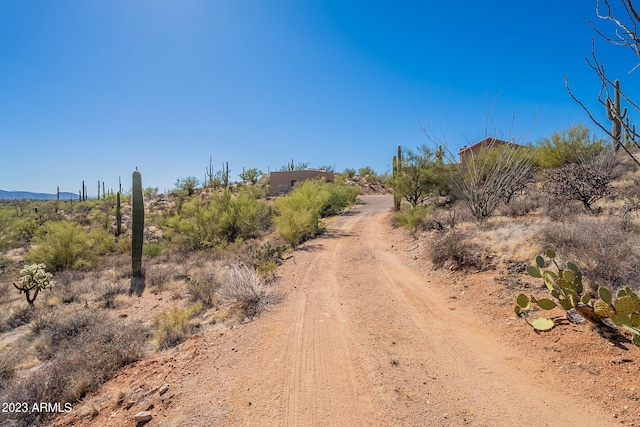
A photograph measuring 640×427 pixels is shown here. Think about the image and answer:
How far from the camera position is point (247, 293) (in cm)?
610

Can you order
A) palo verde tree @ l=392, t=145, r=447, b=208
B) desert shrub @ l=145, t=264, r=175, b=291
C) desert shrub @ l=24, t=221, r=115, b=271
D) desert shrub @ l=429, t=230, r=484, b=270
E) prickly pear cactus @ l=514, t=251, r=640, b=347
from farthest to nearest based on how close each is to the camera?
palo verde tree @ l=392, t=145, r=447, b=208, desert shrub @ l=24, t=221, r=115, b=271, desert shrub @ l=145, t=264, r=175, b=291, desert shrub @ l=429, t=230, r=484, b=270, prickly pear cactus @ l=514, t=251, r=640, b=347

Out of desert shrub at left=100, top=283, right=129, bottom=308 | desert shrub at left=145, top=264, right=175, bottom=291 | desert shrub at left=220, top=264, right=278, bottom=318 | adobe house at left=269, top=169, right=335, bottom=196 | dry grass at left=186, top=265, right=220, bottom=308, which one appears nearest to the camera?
desert shrub at left=220, top=264, right=278, bottom=318

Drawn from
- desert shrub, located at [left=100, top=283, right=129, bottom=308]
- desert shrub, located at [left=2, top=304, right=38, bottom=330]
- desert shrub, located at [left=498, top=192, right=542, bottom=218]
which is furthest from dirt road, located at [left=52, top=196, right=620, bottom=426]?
desert shrub, located at [left=498, top=192, right=542, bottom=218]

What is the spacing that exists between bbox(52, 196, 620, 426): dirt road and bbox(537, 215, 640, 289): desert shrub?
1952 millimetres

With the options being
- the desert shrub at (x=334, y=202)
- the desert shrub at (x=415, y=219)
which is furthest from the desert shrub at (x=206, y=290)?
the desert shrub at (x=334, y=202)

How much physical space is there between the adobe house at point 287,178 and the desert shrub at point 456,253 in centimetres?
3289

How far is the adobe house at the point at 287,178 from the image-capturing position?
40.4 m

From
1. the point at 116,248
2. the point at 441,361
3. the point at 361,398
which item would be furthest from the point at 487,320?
the point at 116,248

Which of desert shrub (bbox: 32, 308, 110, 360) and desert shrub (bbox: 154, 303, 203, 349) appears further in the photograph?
desert shrub (bbox: 32, 308, 110, 360)

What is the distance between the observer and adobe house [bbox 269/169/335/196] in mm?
40375

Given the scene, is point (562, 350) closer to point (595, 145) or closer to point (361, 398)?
point (361, 398)

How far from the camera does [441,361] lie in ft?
12.1

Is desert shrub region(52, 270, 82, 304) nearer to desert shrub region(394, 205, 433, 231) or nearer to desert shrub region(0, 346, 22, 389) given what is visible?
desert shrub region(0, 346, 22, 389)

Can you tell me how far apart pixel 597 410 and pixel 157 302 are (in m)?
8.67
